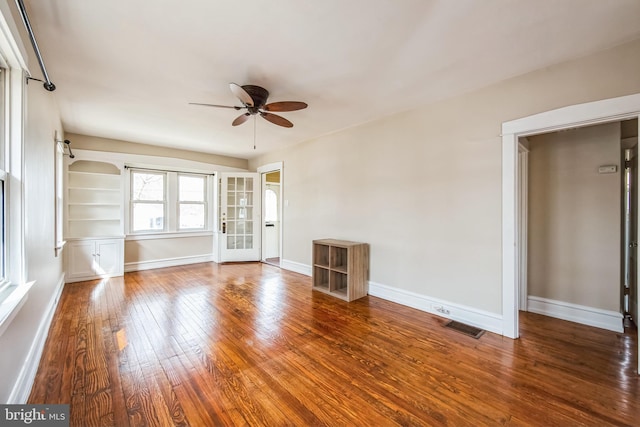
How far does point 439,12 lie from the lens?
176 cm

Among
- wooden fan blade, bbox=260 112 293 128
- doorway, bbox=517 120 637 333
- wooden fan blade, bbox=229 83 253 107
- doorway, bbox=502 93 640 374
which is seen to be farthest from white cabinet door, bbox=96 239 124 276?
doorway, bbox=517 120 637 333

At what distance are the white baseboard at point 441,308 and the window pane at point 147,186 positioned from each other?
15.5ft

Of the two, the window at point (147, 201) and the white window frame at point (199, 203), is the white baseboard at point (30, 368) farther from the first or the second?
the white window frame at point (199, 203)

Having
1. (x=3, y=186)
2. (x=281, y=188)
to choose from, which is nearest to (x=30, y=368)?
(x=3, y=186)

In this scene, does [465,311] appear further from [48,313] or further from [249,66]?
[48,313]

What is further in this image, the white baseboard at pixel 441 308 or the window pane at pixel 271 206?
the window pane at pixel 271 206

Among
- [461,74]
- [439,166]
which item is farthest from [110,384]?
[461,74]

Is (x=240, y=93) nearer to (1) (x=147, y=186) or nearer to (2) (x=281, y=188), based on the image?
(2) (x=281, y=188)

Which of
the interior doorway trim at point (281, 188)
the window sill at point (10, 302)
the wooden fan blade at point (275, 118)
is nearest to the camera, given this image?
the window sill at point (10, 302)

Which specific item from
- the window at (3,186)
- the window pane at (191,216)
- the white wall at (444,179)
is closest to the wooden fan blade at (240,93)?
the window at (3,186)

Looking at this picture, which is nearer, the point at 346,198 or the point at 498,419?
the point at 498,419

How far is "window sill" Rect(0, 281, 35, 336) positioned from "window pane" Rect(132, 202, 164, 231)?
3952 millimetres

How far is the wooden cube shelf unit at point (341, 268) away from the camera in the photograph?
3.65m

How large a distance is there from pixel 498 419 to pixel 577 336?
5.87ft
